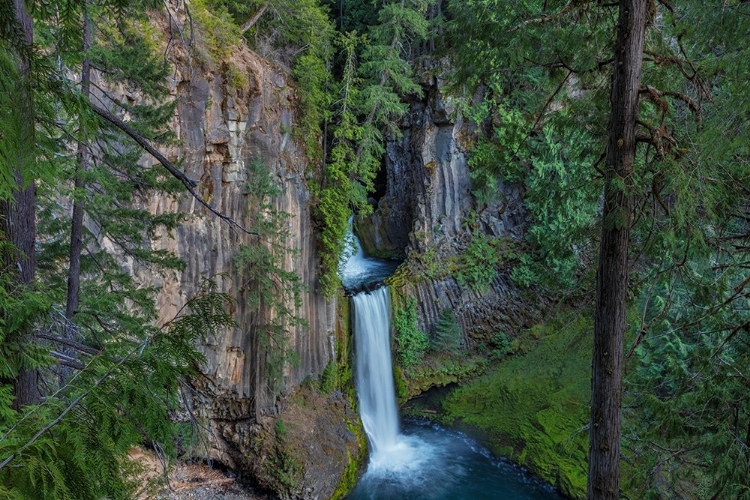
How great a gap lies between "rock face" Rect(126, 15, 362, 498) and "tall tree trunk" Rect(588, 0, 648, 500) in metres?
6.90

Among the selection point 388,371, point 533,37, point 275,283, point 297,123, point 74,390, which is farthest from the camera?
point 388,371

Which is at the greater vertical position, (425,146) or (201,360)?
(425,146)

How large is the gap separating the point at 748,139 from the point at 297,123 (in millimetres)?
10028

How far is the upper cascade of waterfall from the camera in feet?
46.4

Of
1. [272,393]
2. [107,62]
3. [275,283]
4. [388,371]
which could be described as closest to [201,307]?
[107,62]

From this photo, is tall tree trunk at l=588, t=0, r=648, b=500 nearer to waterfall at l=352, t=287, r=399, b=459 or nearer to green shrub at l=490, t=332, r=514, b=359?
waterfall at l=352, t=287, r=399, b=459

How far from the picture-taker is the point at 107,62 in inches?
213

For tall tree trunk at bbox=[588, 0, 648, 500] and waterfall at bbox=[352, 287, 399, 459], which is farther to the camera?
waterfall at bbox=[352, 287, 399, 459]

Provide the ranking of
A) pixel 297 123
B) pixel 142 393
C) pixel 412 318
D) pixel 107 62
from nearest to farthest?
pixel 142 393
pixel 107 62
pixel 297 123
pixel 412 318

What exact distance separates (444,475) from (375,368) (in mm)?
3650

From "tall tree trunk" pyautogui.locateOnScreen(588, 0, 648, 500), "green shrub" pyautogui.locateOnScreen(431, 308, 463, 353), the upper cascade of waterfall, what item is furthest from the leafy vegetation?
"tall tree trunk" pyautogui.locateOnScreen(588, 0, 648, 500)

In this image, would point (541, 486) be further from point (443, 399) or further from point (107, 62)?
point (107, 62)

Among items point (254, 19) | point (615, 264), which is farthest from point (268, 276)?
point (615, 264)

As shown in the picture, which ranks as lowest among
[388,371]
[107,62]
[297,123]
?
[388,371]
